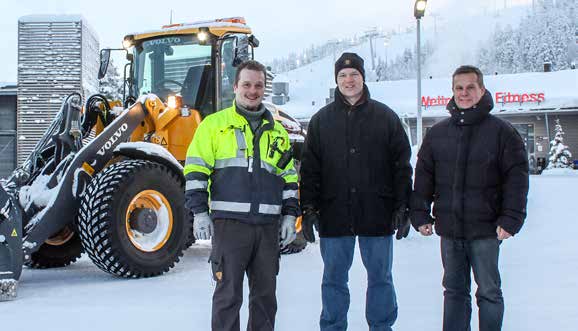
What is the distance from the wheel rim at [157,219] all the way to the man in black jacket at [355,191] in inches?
120

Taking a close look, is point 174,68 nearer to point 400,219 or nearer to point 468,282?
point 400,219

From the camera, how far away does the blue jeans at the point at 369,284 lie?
13.6 ft

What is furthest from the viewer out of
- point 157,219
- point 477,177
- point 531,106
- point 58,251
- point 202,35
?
point 531,106

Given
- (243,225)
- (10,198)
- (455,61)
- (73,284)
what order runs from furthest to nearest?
1. (455,61)
2. (73,284)
3. (10,198)
4. (243,225)

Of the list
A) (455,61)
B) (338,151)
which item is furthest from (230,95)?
(455,61)

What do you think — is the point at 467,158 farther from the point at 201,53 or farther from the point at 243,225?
the point at 201,53

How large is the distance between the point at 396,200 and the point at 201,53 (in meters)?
4.59

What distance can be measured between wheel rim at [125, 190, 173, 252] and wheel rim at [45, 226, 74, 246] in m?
1.32

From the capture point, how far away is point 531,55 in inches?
3209

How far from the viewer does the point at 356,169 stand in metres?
4.21

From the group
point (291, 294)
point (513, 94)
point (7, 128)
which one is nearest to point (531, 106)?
point (513, 94)

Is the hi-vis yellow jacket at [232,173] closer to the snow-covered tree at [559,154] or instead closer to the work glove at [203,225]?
the work glove at [203,225]

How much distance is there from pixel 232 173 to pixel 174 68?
15.3 ft

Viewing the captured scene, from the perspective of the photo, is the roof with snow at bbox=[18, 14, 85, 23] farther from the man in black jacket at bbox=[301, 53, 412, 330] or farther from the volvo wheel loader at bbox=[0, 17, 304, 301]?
the man in black jacket at bbox=[301, 53, 412, 330]
